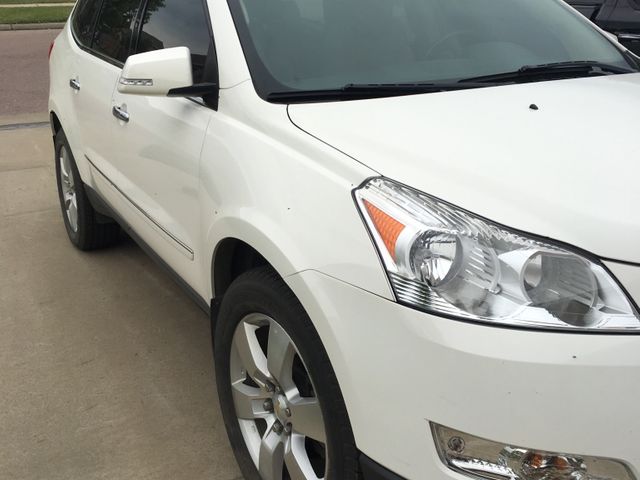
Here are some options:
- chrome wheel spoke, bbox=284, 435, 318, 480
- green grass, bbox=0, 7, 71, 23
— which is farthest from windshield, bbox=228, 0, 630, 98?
green grass, bbox=0, 7, 71, 23

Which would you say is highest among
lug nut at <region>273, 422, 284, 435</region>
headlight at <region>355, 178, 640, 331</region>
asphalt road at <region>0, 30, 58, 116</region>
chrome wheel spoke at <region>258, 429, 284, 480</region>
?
headlight at <region>355, 178, 640, 331</region>

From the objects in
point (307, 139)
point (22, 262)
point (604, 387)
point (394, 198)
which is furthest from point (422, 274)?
point (22, 262)

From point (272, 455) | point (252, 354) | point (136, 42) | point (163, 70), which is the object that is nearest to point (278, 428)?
point (272, 455)

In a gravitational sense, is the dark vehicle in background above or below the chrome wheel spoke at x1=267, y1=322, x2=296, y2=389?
above

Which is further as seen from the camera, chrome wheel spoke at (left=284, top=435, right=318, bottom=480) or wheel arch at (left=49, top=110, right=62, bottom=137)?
wheel arch at (left=49, top=110, right=62, bottom=137)

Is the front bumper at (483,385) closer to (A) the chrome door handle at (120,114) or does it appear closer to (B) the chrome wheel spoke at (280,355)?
(B) the chrome wheel spoke at (280,355)

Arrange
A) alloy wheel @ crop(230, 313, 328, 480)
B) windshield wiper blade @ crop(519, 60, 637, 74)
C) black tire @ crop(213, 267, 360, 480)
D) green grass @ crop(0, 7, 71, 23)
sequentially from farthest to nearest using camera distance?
green grass @ crop(0, 7, 71, 23)
windshield wiper blade @ crop(519, 60, 637, 74)
alloy wheel @ crop(230, 313, 328, 480)
black tire @ crop(213, 267, 360, 480)

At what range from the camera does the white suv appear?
151cm

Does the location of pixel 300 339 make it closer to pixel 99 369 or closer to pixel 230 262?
pixel 230 262

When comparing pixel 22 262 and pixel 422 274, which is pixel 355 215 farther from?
pixel 22 262

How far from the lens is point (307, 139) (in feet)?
6.48

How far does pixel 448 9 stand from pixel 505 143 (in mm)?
1080

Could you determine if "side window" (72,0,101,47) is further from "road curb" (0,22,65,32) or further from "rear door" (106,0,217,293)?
"road curb" (0,22,65,32)

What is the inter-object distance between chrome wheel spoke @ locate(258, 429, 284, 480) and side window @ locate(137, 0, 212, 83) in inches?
48.6
